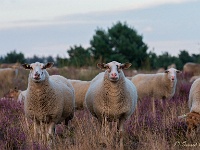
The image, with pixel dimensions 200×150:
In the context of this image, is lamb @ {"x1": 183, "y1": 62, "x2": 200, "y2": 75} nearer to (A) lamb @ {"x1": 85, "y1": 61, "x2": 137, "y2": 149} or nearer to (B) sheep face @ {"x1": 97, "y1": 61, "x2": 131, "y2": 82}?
(A) lamb @ {"x1": 85, "y1": 61, "x2": 137, "y2": 149}

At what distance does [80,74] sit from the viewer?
68.2ft

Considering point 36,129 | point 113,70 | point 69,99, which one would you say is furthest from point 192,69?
point 36,129

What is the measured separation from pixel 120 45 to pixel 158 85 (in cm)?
2485

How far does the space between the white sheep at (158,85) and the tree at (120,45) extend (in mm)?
22790

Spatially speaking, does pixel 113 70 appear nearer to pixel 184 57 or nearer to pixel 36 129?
pixel 36 129

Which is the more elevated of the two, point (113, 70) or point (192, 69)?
point (113, 70)

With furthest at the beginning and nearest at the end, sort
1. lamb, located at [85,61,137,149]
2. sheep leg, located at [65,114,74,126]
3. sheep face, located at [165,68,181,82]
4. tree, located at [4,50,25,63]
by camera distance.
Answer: tree, located at [4,50,25,63], sheep face, located at [165,68,181,82], sheep leg, located at [65,114,74,126], lamb, located at [85,61,137,149]

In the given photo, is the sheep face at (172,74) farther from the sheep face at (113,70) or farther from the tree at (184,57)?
the tree at (184,57)

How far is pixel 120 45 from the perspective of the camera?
40719mm

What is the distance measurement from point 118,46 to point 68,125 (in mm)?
30357

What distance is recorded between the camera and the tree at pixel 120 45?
132 feet

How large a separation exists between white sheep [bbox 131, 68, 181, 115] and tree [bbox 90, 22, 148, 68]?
22.8 meters

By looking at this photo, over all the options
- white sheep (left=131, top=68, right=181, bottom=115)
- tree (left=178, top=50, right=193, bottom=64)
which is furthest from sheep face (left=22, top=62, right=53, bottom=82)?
tree (left=178, top=50, right=193, bottom=64)

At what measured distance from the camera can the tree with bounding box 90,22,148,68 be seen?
40375 millimetres
